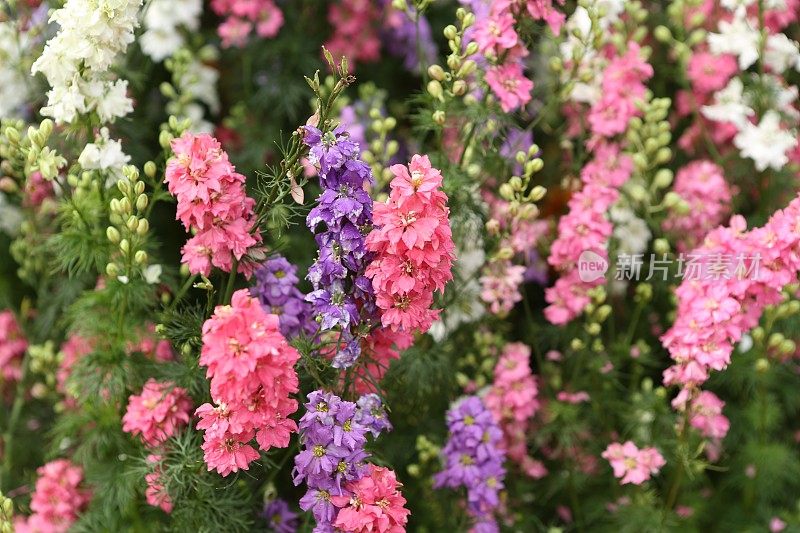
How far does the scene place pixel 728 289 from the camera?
84.8 inches

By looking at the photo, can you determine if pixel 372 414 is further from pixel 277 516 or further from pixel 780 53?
pixel 780 53

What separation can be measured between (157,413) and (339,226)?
74cm

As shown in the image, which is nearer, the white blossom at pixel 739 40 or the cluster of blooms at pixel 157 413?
the cluster of blooms at pixel 157 413

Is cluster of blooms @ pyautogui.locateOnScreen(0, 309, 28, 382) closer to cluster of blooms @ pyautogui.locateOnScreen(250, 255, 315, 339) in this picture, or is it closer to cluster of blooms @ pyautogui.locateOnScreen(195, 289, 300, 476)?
cluster of blooms @ pyautogui.locateOnScreen(250, 255, 315, 339)

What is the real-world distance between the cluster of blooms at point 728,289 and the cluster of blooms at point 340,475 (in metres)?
0.84

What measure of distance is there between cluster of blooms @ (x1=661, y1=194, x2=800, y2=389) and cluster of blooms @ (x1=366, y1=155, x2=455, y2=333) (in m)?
0.71

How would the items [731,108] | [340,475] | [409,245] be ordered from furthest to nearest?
[731,108] → [340,475] → [409,245]

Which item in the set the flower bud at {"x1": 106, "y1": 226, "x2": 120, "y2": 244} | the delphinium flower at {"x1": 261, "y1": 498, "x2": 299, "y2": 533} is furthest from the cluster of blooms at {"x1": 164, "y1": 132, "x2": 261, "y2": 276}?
the delphinium flower at {"x1": 261, "y1": 498, "x2": 299, "y2": 533}

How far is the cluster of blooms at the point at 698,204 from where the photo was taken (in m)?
2.80

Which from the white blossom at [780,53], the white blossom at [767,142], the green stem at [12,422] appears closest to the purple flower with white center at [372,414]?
the green stem at [12,422]

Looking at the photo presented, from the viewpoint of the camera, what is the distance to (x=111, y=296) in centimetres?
233

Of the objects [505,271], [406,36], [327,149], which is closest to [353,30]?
[406,36]

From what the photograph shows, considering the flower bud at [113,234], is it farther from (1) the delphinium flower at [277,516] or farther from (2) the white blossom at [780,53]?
(2) the white blossom at [780,53]

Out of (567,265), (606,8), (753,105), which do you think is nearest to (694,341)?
(567,265)
